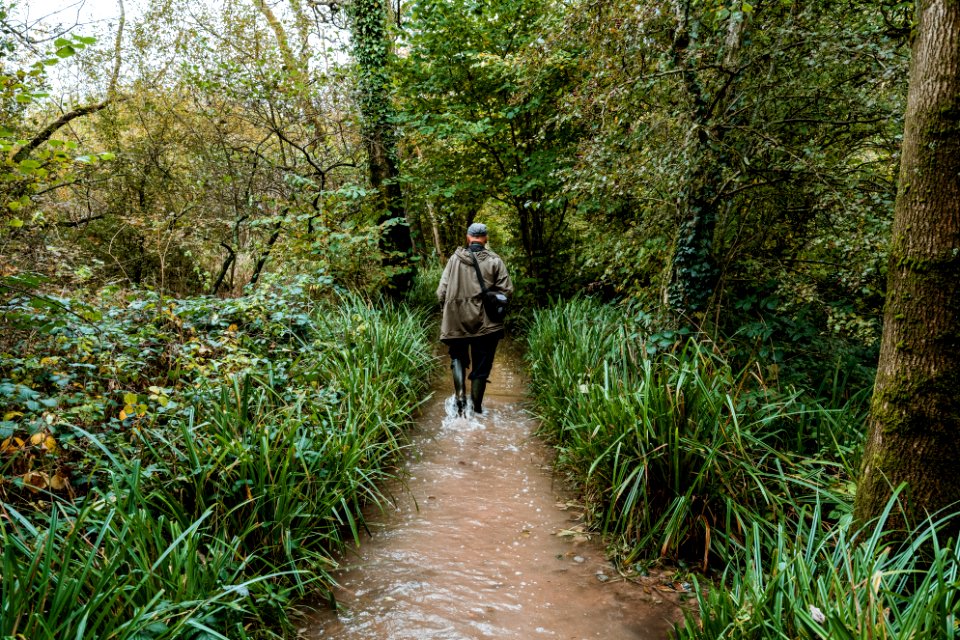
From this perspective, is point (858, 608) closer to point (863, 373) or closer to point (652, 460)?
point (652, 460)

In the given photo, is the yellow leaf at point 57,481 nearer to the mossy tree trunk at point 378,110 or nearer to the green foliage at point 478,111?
the mossy tree trunk at point 378,110

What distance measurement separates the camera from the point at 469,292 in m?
5.51

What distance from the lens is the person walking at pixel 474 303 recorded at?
5520 mm

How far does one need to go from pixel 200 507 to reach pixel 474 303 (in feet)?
11.2

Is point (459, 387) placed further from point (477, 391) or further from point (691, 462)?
point (691, 462)

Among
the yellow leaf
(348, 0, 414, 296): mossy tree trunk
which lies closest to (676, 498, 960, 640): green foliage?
the yellow leaf

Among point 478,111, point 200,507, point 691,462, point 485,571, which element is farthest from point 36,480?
point 478,111

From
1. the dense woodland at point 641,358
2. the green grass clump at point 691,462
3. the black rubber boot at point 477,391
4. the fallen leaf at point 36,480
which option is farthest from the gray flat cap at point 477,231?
the fallen leaf at point 36,480

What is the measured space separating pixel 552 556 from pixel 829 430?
203cm

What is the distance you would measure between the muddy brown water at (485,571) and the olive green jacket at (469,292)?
150cm

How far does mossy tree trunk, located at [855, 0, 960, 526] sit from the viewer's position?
208 centimetres

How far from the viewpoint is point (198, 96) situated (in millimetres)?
8609

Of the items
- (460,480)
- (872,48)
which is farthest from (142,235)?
(872,48)

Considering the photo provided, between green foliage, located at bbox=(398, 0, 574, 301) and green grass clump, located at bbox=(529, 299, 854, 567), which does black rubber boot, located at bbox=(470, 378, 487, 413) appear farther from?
green foliage, located at bbox=(398, 0, 574, 301)
